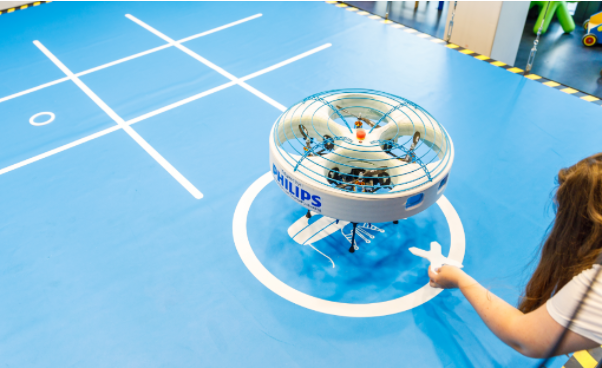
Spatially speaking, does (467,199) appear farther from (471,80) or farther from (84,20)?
(84,20)

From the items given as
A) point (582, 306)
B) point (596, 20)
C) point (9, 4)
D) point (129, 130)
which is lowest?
point (129, 130)

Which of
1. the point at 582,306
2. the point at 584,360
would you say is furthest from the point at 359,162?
the point at 582,306

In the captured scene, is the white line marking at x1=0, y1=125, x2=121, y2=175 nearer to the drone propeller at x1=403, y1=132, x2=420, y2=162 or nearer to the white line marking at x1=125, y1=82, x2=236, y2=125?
the white line marking at x1=125, y1=82, x2=236, y2=125

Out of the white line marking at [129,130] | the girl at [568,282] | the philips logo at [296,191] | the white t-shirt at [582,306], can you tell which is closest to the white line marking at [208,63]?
the white line marking at [129,130]

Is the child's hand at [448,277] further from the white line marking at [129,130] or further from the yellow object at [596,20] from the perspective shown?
the yellow object at [596,20]

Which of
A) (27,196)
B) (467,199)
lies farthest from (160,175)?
(467,199)

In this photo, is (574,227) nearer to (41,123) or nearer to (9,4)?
(41,123)
